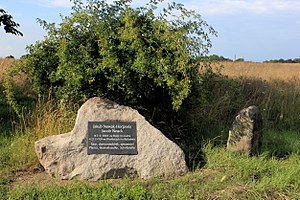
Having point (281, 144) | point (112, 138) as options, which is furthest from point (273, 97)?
point (112, 138)

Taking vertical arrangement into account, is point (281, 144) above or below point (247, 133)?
below

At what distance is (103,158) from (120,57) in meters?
1.42

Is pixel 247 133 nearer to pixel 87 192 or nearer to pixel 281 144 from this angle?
pixel 281 144

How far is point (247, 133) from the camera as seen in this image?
602cm

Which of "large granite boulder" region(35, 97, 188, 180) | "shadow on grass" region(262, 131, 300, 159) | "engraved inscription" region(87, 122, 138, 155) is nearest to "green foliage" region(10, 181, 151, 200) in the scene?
"large granite boulder" region(35, 97, 188, 180)

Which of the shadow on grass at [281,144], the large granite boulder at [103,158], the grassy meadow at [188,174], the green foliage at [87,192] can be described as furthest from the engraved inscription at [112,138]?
the shadow on grass at [281,144]

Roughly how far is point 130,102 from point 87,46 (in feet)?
3.24

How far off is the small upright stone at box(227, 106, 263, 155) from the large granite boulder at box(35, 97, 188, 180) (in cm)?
90

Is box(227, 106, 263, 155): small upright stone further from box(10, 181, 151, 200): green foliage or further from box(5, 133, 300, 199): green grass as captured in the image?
box(10, 181, 151, 200): green foliage

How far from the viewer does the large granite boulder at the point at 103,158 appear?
5.41 m

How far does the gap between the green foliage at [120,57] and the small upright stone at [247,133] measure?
900 millimetres

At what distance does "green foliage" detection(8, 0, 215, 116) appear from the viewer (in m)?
5.81

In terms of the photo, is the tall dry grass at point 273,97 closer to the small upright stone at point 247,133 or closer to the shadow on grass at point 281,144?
the shadow on grass at point 281,144

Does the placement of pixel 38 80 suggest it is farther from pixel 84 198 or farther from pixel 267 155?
pixel 267 155
